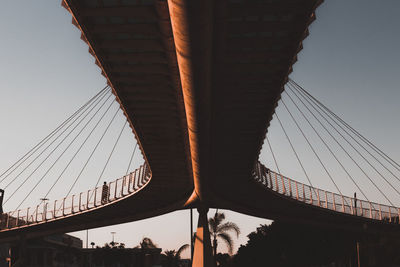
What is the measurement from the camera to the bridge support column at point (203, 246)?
39000 millimetres

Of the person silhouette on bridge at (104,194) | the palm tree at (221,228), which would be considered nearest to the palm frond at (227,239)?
the palm tree at (221,228)

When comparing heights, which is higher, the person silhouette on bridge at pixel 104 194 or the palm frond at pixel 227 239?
the person silhouette on bridge at pixel 104 194

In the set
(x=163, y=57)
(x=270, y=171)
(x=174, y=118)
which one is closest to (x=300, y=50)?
(x=163, y=57)

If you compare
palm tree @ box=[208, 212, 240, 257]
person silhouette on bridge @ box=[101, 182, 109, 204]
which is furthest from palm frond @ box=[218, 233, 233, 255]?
person silhouette on bridge @ box=[101, 182, 109, 204]

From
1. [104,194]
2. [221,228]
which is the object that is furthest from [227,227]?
[104,194]

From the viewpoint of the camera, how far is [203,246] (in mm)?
40125

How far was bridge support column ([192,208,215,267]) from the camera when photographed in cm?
3900

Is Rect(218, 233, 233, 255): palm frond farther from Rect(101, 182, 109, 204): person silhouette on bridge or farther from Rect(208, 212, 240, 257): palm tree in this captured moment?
Rect(101, 182, 109, 204): person silhouette on bridge

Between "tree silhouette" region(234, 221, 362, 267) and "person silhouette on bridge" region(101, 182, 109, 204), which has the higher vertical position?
"person silhouette on bridge" region(101, 182, 109, 204)

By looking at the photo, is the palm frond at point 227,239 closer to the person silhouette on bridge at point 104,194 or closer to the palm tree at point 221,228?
the palm tree at point 221,228

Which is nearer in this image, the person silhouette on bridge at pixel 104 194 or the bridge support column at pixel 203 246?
the person silhouette on bridge at pixel 104 194

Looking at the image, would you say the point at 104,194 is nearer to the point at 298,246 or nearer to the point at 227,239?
the point at 227,239

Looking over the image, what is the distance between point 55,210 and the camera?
40.5 meters

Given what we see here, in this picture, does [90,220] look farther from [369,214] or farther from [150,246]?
[150,246]
